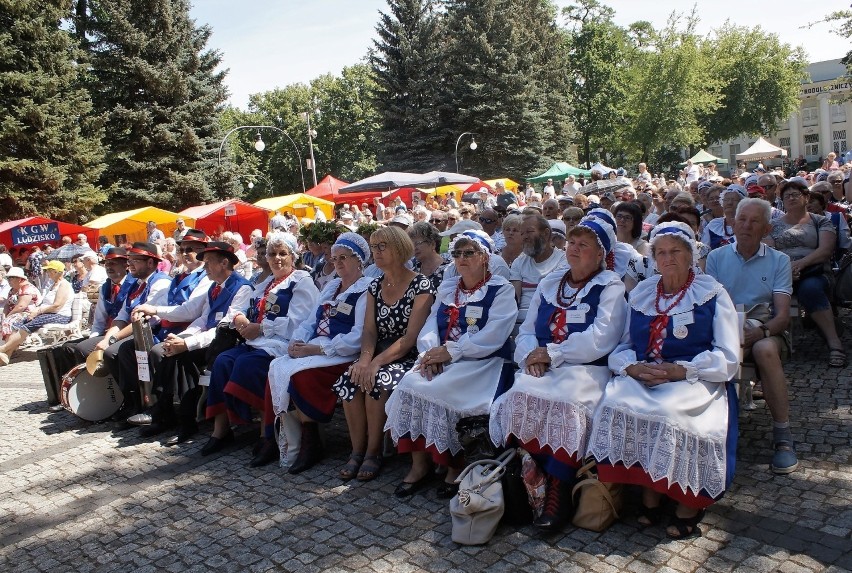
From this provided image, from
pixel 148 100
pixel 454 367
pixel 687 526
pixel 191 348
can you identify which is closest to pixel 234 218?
pixel 148 100

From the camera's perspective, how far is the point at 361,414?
478 centimetres

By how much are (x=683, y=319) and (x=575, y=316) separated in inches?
24.1

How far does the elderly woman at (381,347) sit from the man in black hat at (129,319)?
2.77m

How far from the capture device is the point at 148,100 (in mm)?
29906

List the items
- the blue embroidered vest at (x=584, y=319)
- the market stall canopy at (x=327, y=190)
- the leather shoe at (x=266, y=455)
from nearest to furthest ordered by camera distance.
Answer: the blue embroidered vest at (x=584, y=319) < the leather shoe at (x=266, y=455) < the market stall canopy at (x=327, y=190)

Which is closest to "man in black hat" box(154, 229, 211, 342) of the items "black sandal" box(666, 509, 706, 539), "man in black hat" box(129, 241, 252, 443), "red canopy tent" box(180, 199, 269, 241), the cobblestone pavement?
"man in black hat" box(129, 241, 252, 443)

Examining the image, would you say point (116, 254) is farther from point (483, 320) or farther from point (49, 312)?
point (483, 320)

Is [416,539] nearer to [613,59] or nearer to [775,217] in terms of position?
[775,217]

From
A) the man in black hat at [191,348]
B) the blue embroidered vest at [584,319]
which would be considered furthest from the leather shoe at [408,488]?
the man in black hat at [191,348]

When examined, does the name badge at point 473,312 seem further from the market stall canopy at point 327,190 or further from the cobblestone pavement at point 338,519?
the market stall canopy at point 327,190

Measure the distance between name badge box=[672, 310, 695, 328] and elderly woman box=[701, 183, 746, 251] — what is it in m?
2.90

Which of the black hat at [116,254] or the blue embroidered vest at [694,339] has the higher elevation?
the black hat at [116,254]

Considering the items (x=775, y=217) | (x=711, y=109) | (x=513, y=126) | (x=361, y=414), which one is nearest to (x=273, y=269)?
(x=361, y=414)

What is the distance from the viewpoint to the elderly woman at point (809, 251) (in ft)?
19.5
